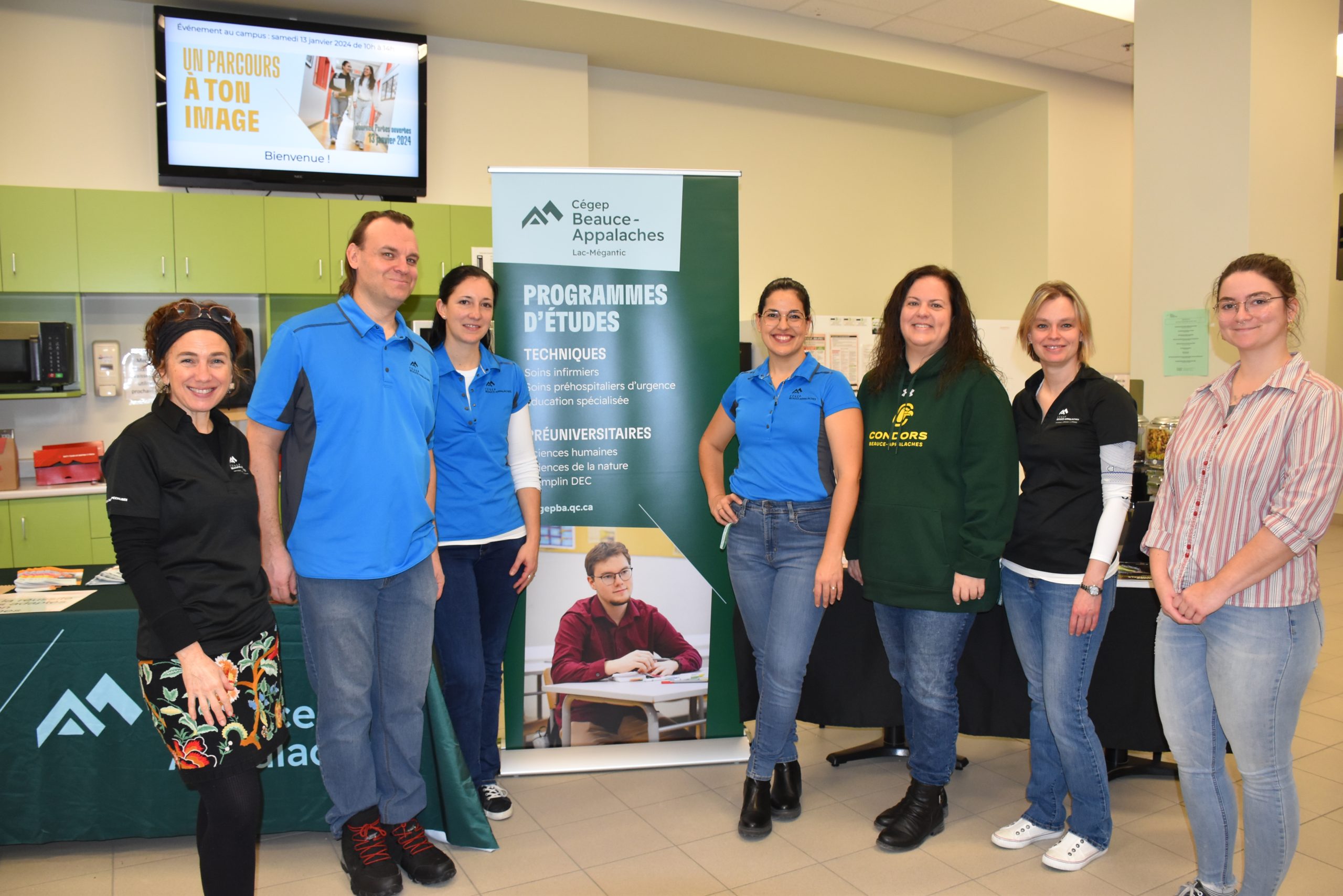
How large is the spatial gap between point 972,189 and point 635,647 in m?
5.68

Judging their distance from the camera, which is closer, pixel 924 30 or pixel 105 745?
pixel 105 745

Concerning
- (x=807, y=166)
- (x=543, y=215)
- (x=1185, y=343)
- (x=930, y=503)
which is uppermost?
(x=807, y=166)

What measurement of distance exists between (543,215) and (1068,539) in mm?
1945

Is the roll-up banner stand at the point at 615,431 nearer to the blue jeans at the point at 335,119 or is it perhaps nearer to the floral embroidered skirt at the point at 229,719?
the floral embroidered skirt at the point at 229,719

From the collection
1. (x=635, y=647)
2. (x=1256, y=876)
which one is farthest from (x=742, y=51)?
(x=1256, y=876)

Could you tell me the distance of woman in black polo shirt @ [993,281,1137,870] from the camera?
88.5 inches

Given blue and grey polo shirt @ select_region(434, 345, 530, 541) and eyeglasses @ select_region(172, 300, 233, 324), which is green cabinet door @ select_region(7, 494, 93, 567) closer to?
blue and grey polo shirt @ select_region(434, 345, 530, 541)

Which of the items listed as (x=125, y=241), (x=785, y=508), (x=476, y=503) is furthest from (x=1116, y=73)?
(x=125, y=241)

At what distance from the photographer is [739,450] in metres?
2.72

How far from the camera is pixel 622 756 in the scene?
316 cm

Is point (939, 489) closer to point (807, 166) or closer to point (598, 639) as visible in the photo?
point (598, 639)

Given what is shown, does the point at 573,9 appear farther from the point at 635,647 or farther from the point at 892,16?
the point at 635,647

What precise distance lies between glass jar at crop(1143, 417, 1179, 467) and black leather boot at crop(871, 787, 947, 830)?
4.85 ft

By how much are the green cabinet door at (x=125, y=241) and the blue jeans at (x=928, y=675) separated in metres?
4.10
